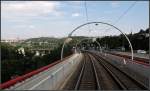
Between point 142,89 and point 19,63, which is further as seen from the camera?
point 19,63

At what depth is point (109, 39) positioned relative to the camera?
16475 cm

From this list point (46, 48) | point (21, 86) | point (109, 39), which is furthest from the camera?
point (46, 48)

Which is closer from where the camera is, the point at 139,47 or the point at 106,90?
the point at 106,90

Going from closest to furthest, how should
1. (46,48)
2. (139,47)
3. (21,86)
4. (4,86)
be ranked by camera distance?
(4,86) < (21,86) < (139,47) < (46,48)

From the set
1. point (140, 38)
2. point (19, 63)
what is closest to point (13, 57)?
point (19, 63)

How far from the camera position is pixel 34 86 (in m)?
15.2

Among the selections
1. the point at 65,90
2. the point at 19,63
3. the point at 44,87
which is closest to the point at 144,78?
the point at 65,90

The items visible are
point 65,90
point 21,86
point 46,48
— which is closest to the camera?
point 21,86

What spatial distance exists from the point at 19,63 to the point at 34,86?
8500 cm

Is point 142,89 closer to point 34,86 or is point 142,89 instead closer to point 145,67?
point 145,67

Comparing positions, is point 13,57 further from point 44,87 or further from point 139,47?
point 44,87

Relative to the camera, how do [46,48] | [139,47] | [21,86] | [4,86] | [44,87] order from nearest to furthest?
[4,86], [21,86], [44,87], [139,47], [46,48]

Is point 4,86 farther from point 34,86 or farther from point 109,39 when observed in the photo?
point 109,39

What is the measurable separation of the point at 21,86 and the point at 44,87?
4192 mm
